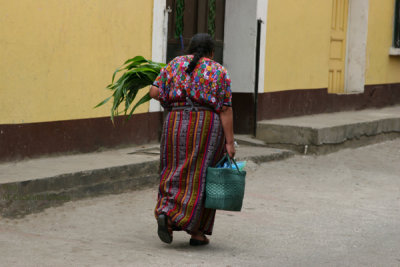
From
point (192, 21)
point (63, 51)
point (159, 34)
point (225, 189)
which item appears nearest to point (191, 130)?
point (225, 189)

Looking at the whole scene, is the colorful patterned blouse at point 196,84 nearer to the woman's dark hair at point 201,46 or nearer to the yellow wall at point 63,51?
the woman's dark hair at point 201,46

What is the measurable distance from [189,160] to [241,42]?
6004mm

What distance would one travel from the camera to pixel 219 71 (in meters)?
5.79

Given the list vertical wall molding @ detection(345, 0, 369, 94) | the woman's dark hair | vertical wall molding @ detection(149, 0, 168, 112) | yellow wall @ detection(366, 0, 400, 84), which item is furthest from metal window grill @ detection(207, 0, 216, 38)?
the woman's dark hair

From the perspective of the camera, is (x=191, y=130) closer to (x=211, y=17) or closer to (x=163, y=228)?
(x=163, y=228)

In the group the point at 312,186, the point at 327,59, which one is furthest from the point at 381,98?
the point at 312,186

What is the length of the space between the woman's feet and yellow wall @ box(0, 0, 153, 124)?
2.64 meters

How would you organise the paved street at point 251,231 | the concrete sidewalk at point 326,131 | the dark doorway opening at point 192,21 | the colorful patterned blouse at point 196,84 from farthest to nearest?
the concrete sidewalk at point 326,131 → the dark doorway opening at point 192,21 → the colorful patterned blouse at point 196,84 → the paved street at point 251,231

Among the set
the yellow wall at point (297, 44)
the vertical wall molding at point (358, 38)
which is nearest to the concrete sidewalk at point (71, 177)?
the yellow wall at point (297, 44)

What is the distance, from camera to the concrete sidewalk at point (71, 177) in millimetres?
6902

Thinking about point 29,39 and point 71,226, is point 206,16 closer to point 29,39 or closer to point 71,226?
point 29,39

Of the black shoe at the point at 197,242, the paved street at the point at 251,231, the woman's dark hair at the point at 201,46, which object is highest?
the woman's dark hair at the point at 201,46

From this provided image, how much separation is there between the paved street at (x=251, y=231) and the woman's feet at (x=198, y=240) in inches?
2.1

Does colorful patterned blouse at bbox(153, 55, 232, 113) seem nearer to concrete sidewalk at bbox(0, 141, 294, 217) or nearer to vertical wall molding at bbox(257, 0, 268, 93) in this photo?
concrete sidewalk at bbox(0, 141, 294, 217)
